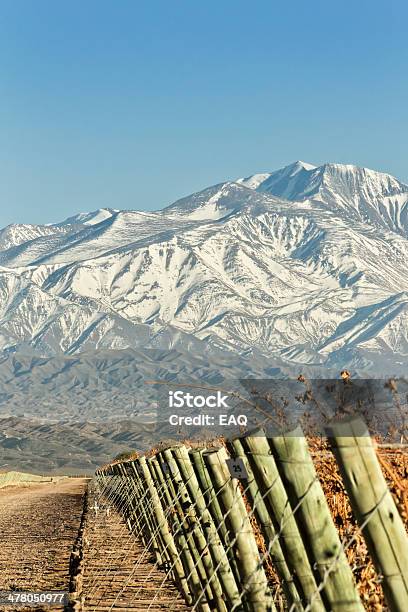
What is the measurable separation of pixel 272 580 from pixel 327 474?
1.76 meters

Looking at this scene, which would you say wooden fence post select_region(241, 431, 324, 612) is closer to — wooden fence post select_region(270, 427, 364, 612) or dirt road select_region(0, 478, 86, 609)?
wooden fence post select_region(270, 427, 364, 612)

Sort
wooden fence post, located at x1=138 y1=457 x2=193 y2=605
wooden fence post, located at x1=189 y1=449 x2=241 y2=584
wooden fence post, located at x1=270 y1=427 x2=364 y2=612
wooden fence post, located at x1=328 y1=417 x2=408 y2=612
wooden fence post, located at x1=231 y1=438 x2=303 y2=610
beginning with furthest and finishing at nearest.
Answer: wooden fence post, located at x1=138 y1=457 x2=193 y2=605 → wooden fence post, located at x1=189 y1=449 x2=241 y2=584 → wooden fence post, located at x1=231 y1=438 x2=303 y2=610 → wooden fence post, located at x1=270 y1=427 x2=364 y2=612 → wooden fence post, located at x1=328 y1=417 x2=408 y2=612

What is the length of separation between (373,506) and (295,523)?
127 cm

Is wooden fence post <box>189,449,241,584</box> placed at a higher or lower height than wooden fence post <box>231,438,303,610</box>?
lower

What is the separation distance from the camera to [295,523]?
6.48m

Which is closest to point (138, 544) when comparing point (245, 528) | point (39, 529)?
point (39, 529)

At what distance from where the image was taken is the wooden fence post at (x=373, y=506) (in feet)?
16.9

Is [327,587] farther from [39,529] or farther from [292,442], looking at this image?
[39,529]

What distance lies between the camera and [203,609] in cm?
1075

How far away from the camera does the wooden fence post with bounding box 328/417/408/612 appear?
5.16 metres

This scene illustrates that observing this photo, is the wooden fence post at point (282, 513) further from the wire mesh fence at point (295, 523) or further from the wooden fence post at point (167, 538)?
the wooden fence post at point (167, 538)

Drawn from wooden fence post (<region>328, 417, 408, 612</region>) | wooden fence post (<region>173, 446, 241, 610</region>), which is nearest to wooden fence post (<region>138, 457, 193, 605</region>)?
wooden fence post (<region>173, 446, 241, 610</region>)

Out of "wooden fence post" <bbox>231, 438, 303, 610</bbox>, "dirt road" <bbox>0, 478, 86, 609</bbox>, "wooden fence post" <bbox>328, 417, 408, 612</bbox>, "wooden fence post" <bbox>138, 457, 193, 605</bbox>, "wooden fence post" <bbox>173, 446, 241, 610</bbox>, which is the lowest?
"dirt road" <bbox>0, 478, 86, 609</bbox>

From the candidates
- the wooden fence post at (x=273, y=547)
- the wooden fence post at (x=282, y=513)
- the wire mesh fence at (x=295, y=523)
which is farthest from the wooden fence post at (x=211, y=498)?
the wooden fence post at (x=282, y=513)
